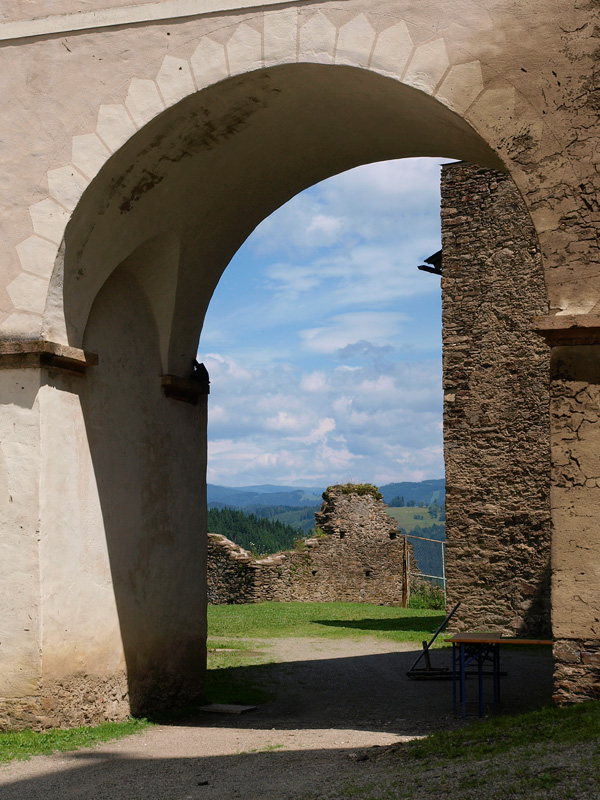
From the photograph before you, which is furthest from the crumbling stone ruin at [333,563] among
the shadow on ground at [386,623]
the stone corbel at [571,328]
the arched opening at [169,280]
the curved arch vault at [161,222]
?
the stone corbel at [571,328]

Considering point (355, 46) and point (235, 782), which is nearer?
point (235, 782)

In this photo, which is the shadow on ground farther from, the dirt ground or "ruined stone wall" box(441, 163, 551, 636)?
the dirt ground

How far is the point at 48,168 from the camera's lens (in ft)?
23.0

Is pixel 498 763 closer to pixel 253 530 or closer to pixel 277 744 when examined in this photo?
pixel 277 744

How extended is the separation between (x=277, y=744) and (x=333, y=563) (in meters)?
16.4

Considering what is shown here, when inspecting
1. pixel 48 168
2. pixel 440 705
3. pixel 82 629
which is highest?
pixel 48 168

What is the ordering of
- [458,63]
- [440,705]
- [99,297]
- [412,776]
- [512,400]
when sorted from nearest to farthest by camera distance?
[412,776]
[458,63]
[99,297]
[440,705]
[512,400]

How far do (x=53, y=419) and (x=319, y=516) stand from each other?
56.1 ft

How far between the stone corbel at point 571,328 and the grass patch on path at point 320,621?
28.3 feet

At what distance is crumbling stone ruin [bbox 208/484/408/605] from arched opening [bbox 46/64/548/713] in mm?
13135

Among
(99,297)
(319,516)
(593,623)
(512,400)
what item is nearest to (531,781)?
(593,623)

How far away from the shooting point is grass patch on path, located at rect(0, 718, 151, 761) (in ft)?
20.5

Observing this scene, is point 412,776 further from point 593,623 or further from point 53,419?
point 53,419

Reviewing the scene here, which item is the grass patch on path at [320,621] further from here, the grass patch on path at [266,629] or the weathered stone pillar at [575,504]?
the weathered stone pillar at [575,504]
